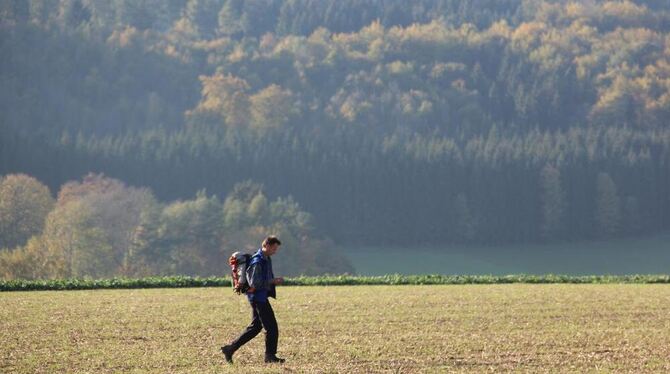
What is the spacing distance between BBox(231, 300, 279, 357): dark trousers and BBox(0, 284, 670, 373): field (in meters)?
0.40

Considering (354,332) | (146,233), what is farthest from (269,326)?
(146,233)

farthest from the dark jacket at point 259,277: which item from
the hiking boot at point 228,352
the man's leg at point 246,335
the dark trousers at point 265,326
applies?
the hiking boot at point 228,352

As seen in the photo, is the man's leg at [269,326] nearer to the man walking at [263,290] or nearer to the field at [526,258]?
the man walking at [263,290]

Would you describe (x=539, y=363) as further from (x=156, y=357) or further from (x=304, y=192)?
(x=304, y=192)

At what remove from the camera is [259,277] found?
22.9m

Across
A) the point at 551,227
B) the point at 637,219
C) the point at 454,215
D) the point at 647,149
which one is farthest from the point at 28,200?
the point at 647,149

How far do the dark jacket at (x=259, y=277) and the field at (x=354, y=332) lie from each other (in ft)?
4.46

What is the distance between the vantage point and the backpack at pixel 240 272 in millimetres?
22938

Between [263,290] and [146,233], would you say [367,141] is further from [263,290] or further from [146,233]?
[263,290]

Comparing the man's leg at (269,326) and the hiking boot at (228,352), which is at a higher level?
the man's leg at (269,326)

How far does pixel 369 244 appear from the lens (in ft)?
471

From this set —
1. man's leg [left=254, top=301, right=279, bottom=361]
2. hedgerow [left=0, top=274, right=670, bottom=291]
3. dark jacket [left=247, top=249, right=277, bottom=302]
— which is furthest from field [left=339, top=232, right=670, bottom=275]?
dark jacket [left=247, top=249, right=277, bottom=302]

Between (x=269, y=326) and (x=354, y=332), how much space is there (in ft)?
19.0

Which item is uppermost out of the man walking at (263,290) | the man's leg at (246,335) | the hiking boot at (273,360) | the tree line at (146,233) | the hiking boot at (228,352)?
the tree line at (146,233)
